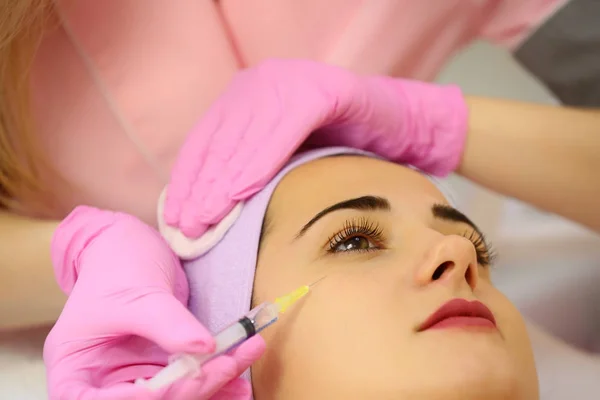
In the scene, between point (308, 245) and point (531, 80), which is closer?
point (308, 245)

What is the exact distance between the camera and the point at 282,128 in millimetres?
801

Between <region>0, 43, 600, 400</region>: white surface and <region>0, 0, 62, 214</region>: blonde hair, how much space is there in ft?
0.82

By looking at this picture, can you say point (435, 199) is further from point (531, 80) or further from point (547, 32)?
point (531, 80)

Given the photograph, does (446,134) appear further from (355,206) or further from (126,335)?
(126,335)

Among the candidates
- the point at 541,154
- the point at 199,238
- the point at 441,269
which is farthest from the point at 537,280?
the point at 199,238

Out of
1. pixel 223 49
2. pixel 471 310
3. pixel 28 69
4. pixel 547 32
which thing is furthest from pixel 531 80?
pixel 28 69

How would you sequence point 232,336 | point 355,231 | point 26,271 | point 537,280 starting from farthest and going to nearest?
point 537,280 < point 26,271 < point 355,231 < point 232,336

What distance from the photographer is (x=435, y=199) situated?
2.58 ft

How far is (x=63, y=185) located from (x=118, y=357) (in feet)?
1.25

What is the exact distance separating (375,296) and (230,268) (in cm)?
20

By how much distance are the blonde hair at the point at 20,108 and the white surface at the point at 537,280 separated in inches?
9.9

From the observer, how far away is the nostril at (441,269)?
0.67m

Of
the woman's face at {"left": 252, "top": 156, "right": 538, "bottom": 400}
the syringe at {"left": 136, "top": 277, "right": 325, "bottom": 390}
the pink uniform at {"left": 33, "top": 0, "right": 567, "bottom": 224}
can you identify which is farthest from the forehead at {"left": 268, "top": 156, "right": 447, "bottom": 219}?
the pink uniform at {"left": 33, "top": 0, "right": 567, "bottom": 224}

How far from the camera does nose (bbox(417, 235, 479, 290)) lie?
0.66 m
